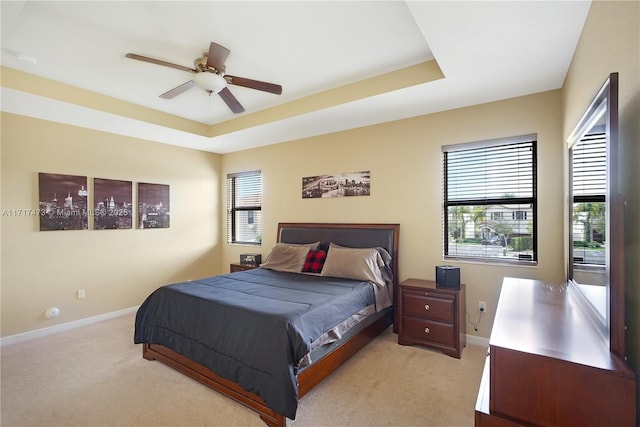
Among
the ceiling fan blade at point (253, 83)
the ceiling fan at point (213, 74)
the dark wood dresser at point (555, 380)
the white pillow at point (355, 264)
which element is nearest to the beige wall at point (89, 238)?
the ceiling fan at point (213, 74)

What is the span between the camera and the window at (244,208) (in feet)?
17.2

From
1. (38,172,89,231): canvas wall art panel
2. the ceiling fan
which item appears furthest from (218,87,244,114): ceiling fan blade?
(38,172,89,231): canvas wall art panel

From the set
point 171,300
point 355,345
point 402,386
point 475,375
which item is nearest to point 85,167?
point 171,300

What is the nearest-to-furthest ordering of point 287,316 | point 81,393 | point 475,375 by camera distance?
point 287,316 < point 81,393 < point 475,375

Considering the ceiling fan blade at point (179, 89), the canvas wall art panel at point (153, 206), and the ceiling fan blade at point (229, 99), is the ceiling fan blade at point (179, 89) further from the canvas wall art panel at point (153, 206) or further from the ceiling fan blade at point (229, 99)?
the canvas wall art panel at point (153, 206)

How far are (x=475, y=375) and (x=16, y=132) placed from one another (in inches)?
211

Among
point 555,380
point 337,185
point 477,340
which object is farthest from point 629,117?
point 337,185

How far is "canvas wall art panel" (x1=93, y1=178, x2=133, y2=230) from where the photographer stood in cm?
400

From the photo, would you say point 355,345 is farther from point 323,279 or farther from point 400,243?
point 400,243

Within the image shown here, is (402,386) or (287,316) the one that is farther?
(402,386)

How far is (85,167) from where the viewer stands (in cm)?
390

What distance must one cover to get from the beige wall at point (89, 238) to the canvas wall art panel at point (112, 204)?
0.29 ft

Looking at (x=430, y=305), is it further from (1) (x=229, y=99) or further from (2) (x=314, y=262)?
(1) (x=229, y=99)

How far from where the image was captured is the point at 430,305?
3.03 meters
